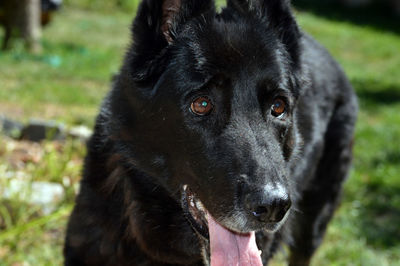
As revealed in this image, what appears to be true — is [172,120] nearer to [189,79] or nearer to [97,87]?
[189,79]

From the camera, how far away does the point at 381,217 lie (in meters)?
5.51

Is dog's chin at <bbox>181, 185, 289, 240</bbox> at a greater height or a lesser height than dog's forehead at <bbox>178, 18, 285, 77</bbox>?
lesser

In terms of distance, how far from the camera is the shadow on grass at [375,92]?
1016cm

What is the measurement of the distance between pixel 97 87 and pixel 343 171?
525 cm

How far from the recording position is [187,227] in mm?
2902

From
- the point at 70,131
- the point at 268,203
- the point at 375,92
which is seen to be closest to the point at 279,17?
the point at 268,203

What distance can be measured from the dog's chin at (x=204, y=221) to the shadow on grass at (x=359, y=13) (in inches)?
681

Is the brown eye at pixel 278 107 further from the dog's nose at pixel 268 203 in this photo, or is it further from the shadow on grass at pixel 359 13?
the shadow on grass at pixel 359 13

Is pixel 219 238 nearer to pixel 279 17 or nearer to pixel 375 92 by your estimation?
pixel 279 17

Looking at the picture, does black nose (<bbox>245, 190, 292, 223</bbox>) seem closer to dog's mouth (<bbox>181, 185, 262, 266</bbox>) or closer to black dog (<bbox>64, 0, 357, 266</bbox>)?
black dog (<bbox>64, 0, 357, 266</bbox>)

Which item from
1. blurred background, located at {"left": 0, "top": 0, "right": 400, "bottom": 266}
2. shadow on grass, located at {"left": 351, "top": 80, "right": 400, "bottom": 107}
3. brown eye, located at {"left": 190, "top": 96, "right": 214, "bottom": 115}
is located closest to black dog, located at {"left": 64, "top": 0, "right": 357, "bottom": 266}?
brown eye, located at {"left": 190, "top": 96, "right": 214, "bottom": 115}

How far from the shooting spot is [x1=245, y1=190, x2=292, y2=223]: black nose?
233 cm

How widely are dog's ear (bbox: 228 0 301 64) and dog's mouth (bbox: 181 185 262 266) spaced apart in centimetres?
98

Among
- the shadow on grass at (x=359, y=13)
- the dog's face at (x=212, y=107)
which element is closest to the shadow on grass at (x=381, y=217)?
the dog's face at (x=212, y=107)
